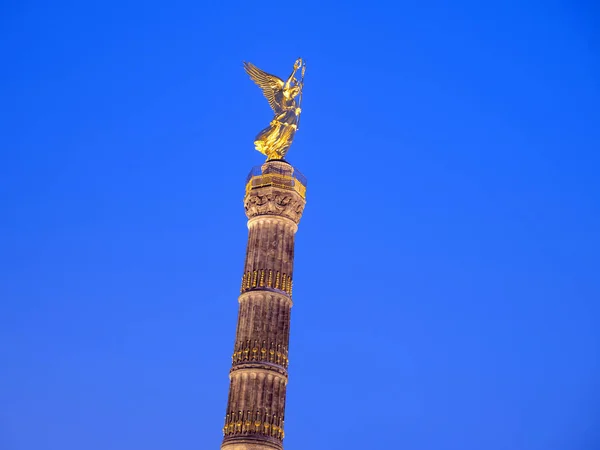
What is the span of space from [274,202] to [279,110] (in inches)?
248

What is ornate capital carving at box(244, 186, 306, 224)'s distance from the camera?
47.9 metres

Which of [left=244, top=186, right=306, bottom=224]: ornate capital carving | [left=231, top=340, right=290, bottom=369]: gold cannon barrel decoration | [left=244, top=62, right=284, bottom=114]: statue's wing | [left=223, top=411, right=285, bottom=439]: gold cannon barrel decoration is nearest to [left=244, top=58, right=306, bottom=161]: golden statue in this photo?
[left=244, top=62, right=284, bottom=114]: statue's wing

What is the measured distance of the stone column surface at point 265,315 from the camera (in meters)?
43.2

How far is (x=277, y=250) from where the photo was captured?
4731 cm

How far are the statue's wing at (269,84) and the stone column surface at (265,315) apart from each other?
3994 millimetres

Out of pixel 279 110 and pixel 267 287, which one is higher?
pixel 279 110

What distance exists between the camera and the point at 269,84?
2046 inches

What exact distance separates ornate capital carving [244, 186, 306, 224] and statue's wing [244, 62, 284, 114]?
5.80 m

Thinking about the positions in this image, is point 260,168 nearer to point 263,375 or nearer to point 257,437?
point 263,375

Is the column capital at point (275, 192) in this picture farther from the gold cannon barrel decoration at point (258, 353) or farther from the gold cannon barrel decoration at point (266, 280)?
the gold cannon barrel decoration at point (258, 353)

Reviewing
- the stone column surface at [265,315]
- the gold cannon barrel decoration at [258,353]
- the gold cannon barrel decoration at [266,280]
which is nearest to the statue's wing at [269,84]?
the stone column surface at [265,315]

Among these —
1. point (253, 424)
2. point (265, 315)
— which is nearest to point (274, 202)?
point (265, 315)

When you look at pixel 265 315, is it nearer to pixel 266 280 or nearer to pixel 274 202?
pixel 266 280

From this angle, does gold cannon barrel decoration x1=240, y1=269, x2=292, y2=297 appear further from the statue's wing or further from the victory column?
the statue's wing
